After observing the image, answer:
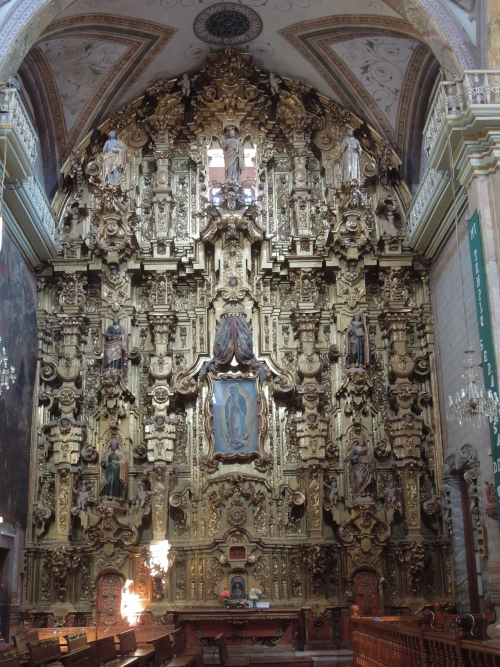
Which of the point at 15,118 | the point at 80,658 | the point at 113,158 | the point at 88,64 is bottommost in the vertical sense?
the point at 80,658

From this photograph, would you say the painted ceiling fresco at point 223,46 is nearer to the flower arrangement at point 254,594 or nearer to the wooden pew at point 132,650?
the flower arrangement at point 254,594

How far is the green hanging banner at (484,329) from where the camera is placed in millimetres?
12211

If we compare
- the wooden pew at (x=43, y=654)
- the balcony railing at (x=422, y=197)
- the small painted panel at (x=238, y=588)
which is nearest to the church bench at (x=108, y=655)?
the wooden pew at (x=43, y=654)

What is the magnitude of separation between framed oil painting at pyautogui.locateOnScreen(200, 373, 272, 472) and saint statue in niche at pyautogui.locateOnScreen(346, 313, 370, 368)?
2121 millimetres

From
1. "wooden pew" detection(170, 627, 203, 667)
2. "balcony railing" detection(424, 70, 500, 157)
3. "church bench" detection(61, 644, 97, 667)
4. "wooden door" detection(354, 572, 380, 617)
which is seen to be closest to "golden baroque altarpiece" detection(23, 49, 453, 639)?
"wooden door" detection(354, 572, 380, 617)

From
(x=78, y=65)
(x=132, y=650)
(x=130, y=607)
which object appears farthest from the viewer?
(x=78, y=65)

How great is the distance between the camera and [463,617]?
7785 millimetres

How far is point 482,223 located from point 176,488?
8.60 meters

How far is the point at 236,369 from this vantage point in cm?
1783

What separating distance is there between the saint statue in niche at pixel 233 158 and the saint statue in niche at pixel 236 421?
4971 millimetres

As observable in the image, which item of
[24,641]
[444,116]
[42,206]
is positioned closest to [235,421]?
[42,206]

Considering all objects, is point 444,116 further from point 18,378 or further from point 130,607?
point 130,607

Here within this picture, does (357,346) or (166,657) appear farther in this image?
(357,346)

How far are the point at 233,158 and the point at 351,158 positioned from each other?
2.73 meters
